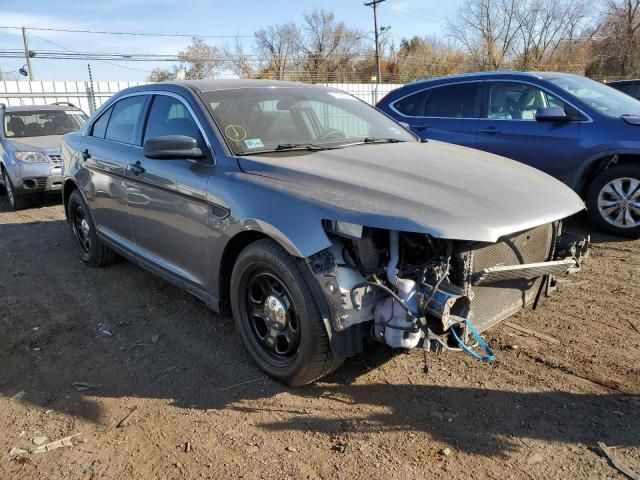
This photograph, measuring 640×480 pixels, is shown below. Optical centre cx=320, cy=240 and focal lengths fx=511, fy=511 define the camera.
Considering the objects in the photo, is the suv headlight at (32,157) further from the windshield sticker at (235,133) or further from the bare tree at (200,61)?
the bare tree at (200,61)

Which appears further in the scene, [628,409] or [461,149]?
[461,149]

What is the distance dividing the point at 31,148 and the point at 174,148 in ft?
22.1

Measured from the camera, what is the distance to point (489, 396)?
9.37ft

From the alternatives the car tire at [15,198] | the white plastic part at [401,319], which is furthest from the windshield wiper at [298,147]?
the car tire at [15,198]

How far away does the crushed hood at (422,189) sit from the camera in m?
2.47

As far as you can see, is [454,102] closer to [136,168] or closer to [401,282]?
[136,168]

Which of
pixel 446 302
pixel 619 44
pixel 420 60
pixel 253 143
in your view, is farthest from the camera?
pixel 420 60

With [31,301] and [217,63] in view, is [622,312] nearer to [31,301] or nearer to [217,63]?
[31,301]

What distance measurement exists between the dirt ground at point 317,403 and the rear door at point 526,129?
1952 mm

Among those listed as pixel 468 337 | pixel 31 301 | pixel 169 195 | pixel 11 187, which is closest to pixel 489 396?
pixel 468 337

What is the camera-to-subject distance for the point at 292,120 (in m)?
3.81

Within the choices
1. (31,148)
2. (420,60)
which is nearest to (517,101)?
(31,148)

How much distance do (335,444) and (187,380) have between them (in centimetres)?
113

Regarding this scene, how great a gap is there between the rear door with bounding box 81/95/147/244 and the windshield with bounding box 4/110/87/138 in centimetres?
521
